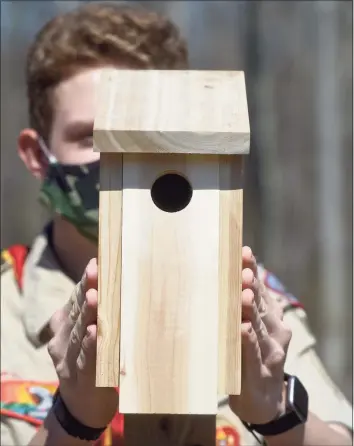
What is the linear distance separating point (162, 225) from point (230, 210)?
0.33 feet

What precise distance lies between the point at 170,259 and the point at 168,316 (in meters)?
0.08

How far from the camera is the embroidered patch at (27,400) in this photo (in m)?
1.69

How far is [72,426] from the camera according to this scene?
1.34 metres

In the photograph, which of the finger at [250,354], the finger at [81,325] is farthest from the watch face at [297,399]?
the finger at [81,325]

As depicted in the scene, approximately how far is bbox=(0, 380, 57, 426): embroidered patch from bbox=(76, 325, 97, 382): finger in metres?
0.49

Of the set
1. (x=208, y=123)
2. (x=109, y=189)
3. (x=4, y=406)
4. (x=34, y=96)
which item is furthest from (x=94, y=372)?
(x=34, y=96)

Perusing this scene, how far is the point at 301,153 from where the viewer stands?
501 cm

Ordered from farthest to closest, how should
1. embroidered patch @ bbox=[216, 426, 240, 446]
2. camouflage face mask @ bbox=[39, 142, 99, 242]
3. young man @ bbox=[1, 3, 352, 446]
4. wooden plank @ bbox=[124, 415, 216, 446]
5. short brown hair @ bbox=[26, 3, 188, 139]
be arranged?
short brown hair @ bbox=[26, 3, 188, 139] → camouflage face mask @ bbox=[39, 142, 99, 242] → embroidered patch @ bbox=[216, 426, 240, 446] → young man @ bbox=[1, 3, 352, 446] → wooden plank @ bbox=[124, 415, 216, 446]

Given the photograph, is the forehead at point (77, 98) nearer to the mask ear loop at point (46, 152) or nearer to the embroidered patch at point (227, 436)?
the mask ear loop at point (46, 152)

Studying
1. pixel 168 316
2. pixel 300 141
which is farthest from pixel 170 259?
pixel 300 141

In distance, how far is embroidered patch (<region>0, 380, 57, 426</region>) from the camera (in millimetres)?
1693

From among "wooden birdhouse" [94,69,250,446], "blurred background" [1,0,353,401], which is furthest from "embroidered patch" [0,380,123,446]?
"blurred background" [1,0,353,401]

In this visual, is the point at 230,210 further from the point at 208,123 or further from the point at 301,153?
the point at 301,153

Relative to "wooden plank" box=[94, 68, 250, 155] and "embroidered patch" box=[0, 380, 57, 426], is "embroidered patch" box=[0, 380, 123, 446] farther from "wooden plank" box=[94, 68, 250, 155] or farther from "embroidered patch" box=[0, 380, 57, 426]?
"wooden plank" box=[94, 68, 250, 155]
